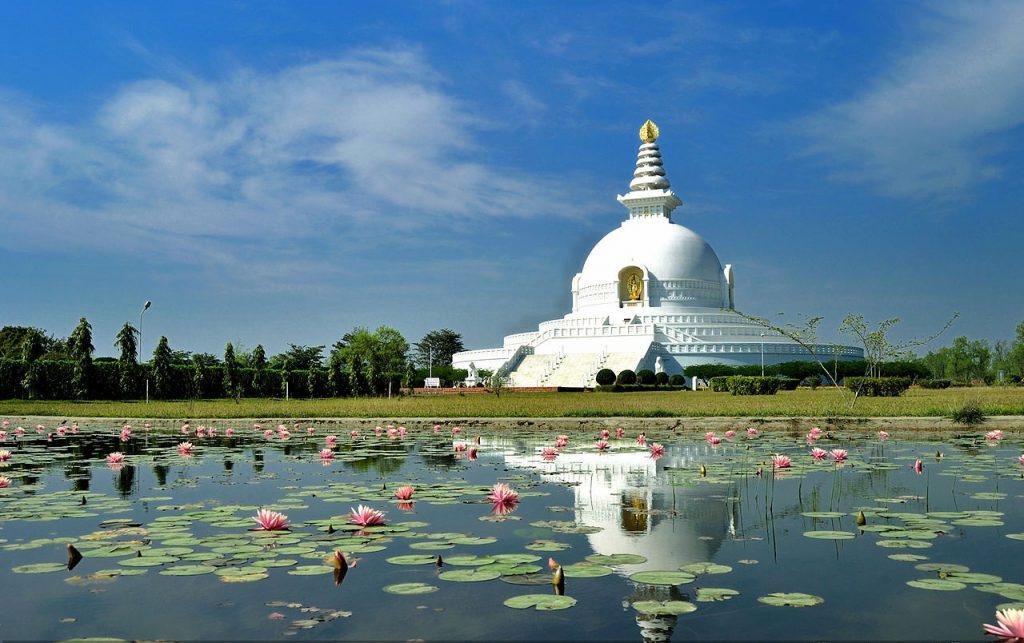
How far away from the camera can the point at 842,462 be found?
34.3 ft

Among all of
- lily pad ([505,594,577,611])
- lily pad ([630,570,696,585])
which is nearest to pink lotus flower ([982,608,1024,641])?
lily pad ([630,570,696,585])

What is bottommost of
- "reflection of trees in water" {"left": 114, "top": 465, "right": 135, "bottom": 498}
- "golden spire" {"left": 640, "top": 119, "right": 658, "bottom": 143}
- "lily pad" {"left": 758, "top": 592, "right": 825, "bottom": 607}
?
"lily pad" {"left": 758, "top": 592, "right": 825, "bottom": 607}

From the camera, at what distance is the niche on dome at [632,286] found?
6562 cm

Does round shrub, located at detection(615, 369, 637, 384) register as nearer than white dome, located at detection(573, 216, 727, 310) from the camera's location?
Yes

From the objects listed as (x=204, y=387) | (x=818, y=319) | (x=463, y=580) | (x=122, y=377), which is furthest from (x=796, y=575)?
(x=204, y=387)

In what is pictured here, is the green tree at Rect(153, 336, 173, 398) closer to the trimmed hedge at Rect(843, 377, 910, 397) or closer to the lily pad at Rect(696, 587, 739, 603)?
the trimmed hedge at Rect(843, 377, 910, 397)

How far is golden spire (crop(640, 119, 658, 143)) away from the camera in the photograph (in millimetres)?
73000

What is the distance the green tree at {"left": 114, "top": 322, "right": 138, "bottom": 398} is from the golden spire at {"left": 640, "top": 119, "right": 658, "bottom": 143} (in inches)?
1829

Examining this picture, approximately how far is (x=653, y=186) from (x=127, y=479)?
64753 millimetres

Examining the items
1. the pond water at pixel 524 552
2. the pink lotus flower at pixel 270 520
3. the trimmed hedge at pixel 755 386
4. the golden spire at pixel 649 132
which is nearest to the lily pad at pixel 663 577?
the pond water at pixel 524 552

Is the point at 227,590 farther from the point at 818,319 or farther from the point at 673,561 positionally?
the point at 818,319

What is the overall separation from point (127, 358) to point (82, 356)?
211 cm

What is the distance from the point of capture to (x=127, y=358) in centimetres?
4128

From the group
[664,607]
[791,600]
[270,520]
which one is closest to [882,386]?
[791,600]
